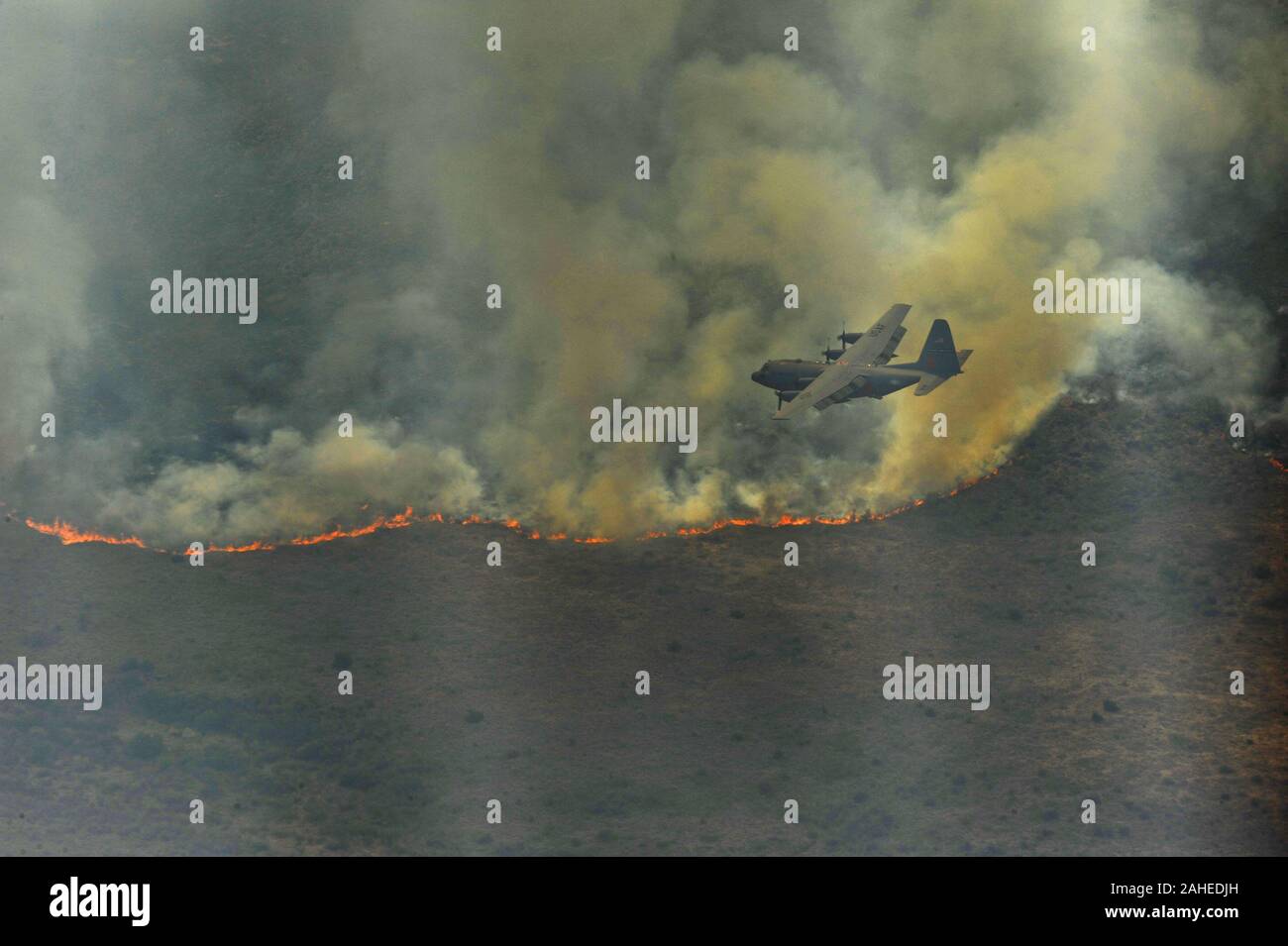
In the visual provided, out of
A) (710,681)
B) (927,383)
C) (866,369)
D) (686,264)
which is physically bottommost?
(710,681)

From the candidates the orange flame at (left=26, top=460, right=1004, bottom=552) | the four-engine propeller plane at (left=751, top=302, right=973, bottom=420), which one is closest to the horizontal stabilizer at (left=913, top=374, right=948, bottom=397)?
the four-engine propeller plane at (left=751, top=302, right=973, bottom=420)

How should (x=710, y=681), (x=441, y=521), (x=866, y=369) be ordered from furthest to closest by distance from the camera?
(x=441, y=521) < (x=866, y=369) < (x=710, y=681)

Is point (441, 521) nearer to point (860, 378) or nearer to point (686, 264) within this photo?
point (686, 264)

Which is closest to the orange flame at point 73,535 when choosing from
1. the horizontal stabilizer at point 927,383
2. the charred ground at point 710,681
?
the charred ground at point 710,681

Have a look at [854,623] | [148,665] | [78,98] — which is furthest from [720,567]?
[78,98]

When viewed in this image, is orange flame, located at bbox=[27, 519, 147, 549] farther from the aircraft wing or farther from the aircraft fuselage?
the aircraft wing

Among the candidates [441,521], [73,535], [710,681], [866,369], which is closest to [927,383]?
[866,369]
